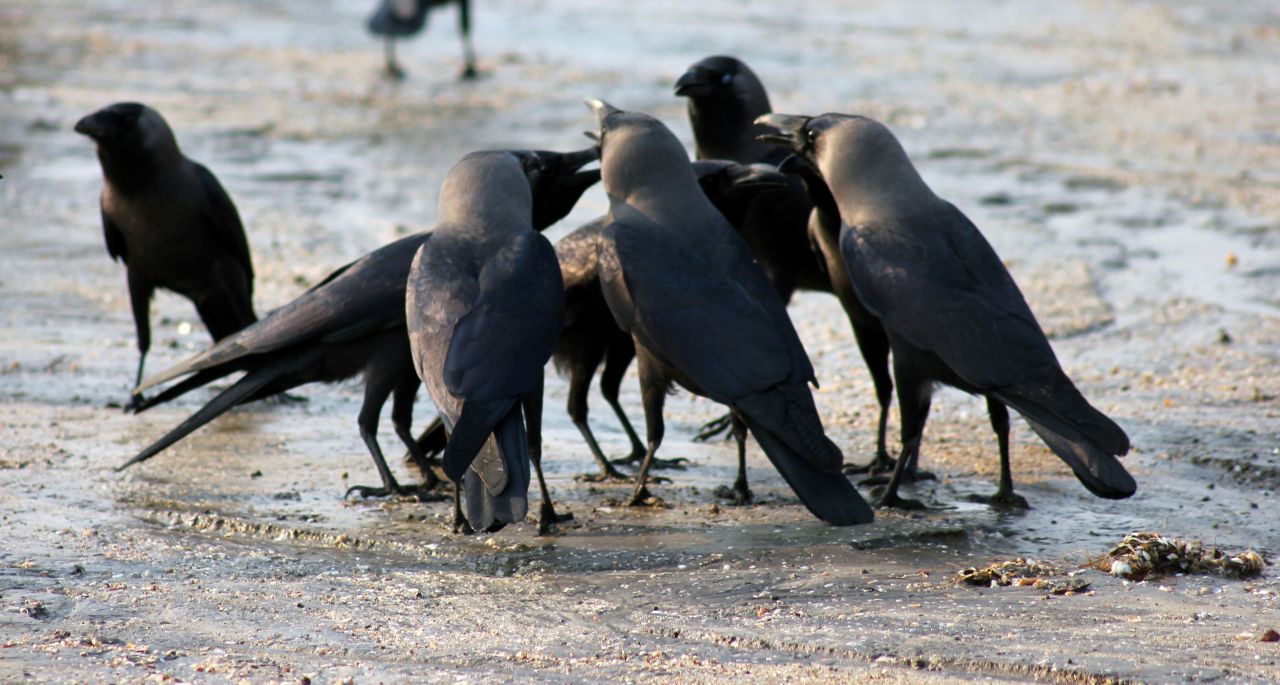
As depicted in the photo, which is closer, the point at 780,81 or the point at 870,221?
the point at 870,221

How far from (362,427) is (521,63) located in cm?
1113

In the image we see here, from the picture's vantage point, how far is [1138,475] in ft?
18.4

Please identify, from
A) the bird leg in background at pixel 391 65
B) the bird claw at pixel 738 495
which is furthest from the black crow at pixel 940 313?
the bird leg in background at pixel 391 65

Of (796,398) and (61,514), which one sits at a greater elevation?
(796,398)

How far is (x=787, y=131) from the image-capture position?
19.6 feet

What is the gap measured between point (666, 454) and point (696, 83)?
181cm

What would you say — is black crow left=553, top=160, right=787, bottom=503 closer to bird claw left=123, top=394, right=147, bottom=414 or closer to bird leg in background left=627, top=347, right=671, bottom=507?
bird leg in background left=627, top=347, right=671, bottom=507

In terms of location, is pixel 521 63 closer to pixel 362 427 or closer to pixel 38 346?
pixel 38 346

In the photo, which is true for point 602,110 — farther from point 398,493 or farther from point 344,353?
point 398,493

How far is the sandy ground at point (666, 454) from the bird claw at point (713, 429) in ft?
0.25

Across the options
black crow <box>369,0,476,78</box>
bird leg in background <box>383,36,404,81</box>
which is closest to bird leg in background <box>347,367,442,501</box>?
bird leg in background <box>383,36,404,81</box>

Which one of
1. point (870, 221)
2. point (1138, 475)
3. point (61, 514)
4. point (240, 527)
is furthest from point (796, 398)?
point (61, 514)

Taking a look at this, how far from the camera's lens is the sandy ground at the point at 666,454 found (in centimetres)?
399

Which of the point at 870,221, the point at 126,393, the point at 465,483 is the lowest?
the point at 126,393
